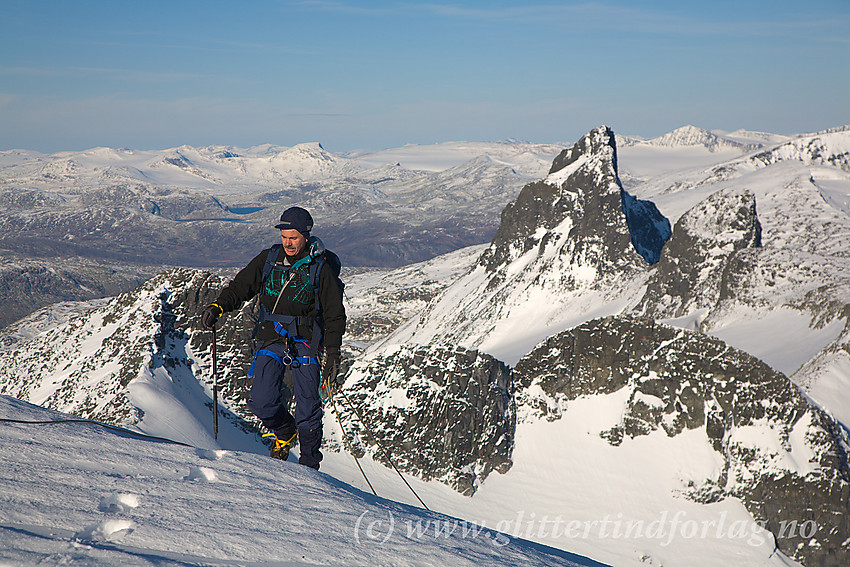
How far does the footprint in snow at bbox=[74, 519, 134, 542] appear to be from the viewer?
7.88 meters

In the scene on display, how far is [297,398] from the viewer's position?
14.3m

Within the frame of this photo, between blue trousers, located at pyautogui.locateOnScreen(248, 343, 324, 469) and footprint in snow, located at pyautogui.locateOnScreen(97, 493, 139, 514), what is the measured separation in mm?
3982

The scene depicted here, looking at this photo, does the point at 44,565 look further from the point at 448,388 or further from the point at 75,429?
→ the point at 448,388

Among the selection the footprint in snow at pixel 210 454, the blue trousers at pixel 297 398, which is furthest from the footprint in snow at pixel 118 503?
the blue trousers at pixel 297 398

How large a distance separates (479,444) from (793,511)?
3453cm

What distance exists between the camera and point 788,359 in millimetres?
81812

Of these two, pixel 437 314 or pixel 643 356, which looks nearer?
pixel 643 356

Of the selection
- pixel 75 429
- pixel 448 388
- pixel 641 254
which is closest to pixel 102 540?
pixel 75 429

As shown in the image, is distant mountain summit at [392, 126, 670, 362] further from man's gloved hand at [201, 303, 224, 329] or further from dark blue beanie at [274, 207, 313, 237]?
dark blue beanie at [274, 207, 313, 237]

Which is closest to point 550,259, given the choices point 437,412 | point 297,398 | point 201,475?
point 437,412

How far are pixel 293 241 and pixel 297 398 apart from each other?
3.80 m

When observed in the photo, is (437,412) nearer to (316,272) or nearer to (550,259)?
(316,272)

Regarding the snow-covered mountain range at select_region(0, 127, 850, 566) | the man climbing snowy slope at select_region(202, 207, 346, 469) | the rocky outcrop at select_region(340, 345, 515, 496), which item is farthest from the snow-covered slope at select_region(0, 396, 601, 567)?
the rocky outcrop at select_region(340, 345, 515, 496)

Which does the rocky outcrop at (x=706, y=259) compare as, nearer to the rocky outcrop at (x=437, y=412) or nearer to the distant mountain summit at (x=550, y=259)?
→ the distant mountain summit at (x=550, y=259)
